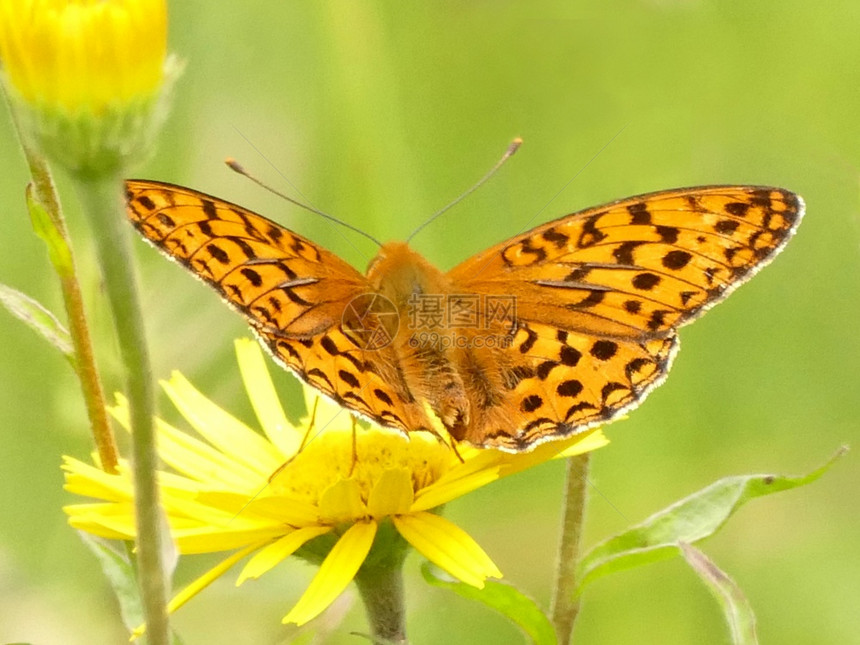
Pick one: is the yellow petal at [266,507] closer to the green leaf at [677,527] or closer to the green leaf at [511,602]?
the green leaf at [511,602]

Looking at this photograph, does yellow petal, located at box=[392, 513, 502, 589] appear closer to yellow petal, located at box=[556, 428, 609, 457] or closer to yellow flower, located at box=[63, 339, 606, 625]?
yellow flower, located at box=[63, 339, 606, 625]

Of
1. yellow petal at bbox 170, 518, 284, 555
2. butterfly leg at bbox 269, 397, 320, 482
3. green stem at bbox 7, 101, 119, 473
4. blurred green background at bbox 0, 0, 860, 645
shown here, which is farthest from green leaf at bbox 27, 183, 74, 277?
butterfly leg at bbox 269, 397, 320, 482

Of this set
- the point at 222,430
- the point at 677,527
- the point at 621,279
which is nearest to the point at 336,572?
the point at 677,527

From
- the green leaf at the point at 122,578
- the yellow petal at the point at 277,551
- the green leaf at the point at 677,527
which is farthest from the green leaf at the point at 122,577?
the green leaf at the point at 677,527

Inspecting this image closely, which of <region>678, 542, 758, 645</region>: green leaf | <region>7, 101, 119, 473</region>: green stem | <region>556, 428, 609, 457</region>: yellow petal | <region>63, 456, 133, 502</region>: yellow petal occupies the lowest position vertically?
<region>678, 542, 758, 645</region>: green leaf

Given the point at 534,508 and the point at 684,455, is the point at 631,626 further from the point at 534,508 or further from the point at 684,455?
the point at 684,455

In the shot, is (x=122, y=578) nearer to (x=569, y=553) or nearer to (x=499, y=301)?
(x=569, y=553)

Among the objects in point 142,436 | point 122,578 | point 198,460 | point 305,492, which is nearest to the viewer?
point 142,436
